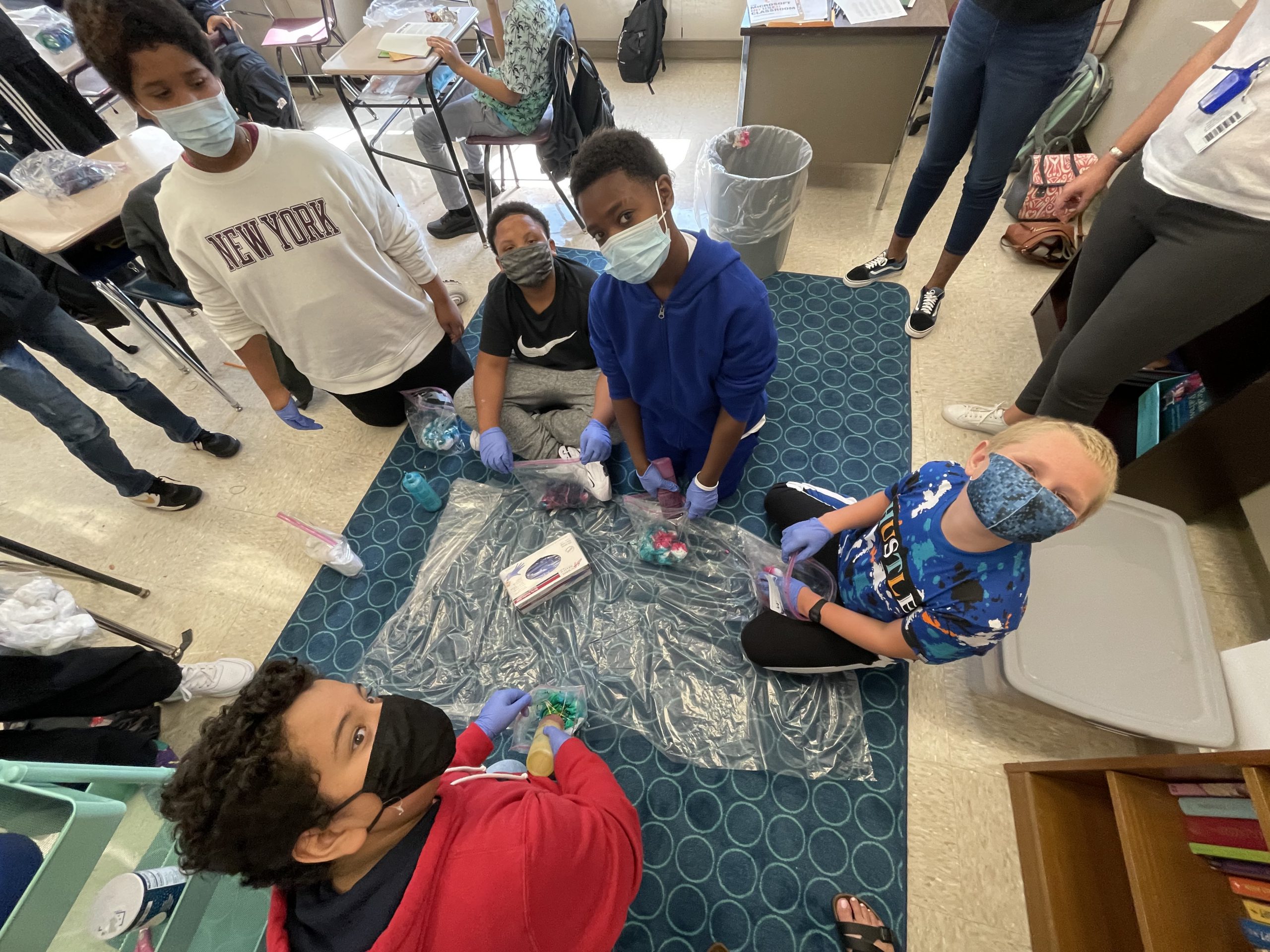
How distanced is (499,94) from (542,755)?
2297 millimetres

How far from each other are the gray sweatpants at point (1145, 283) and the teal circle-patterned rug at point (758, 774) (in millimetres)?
594

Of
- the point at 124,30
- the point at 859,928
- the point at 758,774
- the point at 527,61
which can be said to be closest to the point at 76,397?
the point at 124,30

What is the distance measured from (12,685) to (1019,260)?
140 inches

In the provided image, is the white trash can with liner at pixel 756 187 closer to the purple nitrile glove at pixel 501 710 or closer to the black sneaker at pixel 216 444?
the purple nitrile glove at pixel 501 710

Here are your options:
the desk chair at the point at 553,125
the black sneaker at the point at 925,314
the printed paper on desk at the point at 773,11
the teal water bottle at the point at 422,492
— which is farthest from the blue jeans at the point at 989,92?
the teal water bottle at the point at 422,492

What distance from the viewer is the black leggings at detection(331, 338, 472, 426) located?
6.39 feet

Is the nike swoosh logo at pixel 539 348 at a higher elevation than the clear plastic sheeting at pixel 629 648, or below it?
higher

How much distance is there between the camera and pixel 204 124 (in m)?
1.17

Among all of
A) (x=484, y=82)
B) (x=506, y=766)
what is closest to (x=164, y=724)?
(x=506, y=766)

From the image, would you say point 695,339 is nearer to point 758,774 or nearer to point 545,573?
point 545,573

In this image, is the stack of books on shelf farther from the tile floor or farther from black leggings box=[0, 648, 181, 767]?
black leggings box=[0, 648, 181, 767]

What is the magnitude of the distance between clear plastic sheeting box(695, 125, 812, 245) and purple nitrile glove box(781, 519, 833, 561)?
4.45 ft

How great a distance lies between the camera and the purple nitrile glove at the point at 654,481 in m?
1.67

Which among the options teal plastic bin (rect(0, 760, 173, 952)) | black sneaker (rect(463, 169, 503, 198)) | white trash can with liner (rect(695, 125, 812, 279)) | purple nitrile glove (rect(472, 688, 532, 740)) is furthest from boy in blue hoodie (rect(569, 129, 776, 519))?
black sneaker (rect(463, 169, 503, 198))
